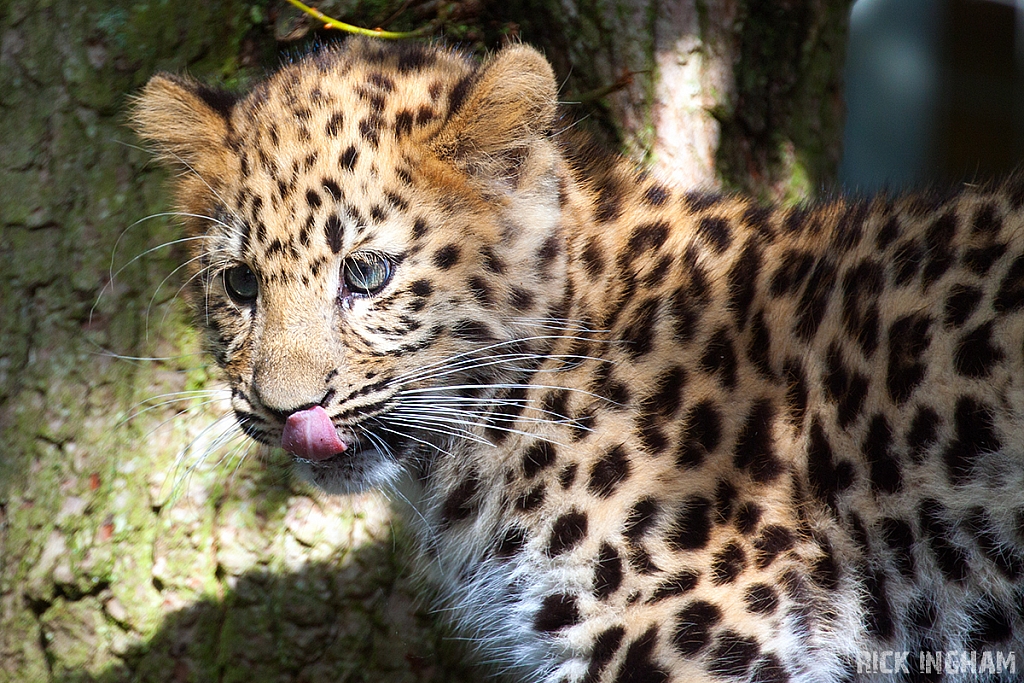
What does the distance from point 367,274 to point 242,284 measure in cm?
43

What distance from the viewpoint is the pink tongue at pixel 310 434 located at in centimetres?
269

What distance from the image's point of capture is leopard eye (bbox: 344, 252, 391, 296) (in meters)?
2.78

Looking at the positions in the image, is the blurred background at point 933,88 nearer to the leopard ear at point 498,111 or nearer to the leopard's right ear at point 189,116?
the leopard ear at point 498,111

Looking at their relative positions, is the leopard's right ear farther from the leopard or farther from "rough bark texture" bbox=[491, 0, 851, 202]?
"rough bark texture" bbox=[491, 0, 851, 202]

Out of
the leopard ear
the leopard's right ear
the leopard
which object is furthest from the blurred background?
the leopard's right ear

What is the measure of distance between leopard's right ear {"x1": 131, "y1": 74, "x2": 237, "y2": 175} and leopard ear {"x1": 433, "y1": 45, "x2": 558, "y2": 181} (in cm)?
79

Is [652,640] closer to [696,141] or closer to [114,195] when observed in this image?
[696,141]

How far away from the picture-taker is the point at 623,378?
2.83 meters

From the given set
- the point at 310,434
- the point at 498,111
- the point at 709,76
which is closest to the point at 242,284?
the point at 310,434

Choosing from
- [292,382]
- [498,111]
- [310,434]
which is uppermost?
[498,111]

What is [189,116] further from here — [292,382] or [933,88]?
[933,88]

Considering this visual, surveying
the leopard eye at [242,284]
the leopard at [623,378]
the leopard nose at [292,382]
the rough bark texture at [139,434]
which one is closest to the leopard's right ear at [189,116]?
the leopard at [623,378]

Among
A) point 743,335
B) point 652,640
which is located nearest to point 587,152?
point 743,335

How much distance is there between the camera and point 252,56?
12.4ft
